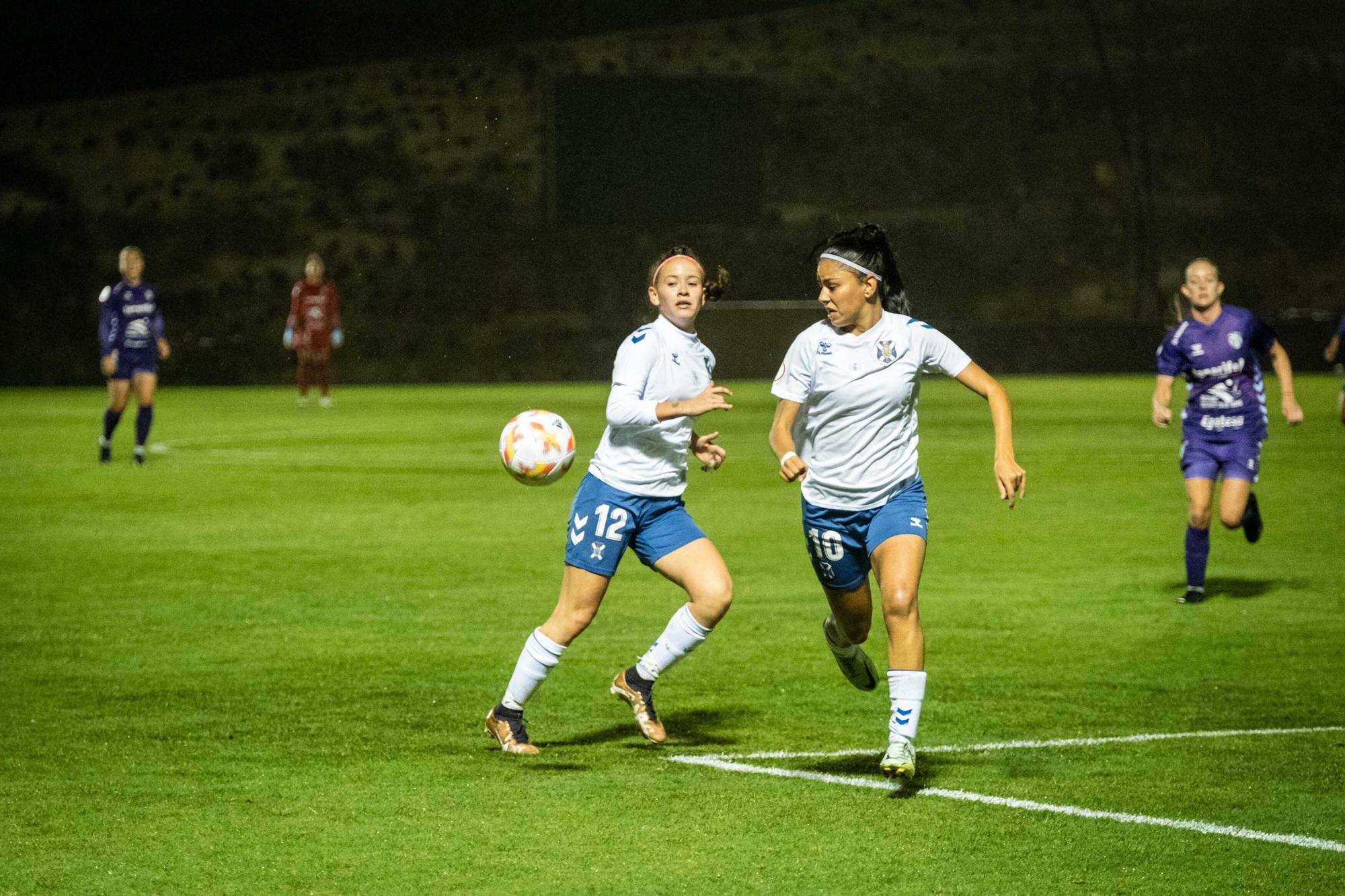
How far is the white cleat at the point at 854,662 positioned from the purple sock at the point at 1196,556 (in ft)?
12.4

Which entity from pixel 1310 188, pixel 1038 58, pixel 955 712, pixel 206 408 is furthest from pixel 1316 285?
pixel 955 712

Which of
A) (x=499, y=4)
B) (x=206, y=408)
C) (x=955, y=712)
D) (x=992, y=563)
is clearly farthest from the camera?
(x=499, y=4)

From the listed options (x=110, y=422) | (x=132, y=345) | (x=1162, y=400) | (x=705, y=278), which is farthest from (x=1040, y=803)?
(x=110, y=422)

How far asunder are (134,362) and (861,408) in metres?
14.4

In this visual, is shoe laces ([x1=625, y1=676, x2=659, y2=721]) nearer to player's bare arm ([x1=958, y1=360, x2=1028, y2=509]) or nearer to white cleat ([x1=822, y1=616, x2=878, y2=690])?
white cleat ([x1=822, y1=616, x2=878, y2=690])

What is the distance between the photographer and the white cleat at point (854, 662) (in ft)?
21.8

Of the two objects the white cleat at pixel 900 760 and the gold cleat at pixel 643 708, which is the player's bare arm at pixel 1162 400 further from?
the white cleat at pixel 900 760

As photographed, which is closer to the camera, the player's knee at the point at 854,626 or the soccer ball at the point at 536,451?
the player's knee at the point at 854,626

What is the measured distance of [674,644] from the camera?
21.2ft

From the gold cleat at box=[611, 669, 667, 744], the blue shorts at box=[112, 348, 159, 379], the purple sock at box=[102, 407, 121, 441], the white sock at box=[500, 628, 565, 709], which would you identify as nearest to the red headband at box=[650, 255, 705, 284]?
the white sock at box=[500, 628, 565, 709]

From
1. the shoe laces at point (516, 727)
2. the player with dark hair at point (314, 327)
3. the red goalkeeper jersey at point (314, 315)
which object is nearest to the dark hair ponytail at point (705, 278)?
the shoe laces at point (516, 727)

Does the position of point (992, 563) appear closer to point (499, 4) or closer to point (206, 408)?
point (206, 408)

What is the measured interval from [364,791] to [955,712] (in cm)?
243

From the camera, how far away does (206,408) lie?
1164 inches
